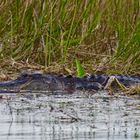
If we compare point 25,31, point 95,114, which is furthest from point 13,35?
point 95,114

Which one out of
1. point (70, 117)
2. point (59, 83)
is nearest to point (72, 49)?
point (59, 83)

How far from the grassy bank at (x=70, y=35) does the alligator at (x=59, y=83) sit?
82cm

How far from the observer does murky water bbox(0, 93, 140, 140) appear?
17.3ft

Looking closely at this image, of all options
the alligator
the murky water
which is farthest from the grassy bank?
the murky water

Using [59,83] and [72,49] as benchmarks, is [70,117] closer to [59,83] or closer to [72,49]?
[59,83]

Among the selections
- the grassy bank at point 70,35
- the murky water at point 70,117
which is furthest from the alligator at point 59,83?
the grassy bank at point 70,35

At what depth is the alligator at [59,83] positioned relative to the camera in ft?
25.6

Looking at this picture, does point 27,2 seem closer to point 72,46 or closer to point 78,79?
point 72,46

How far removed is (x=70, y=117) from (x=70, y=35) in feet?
11.4

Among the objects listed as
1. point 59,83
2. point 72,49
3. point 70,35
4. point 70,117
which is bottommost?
point 70,117

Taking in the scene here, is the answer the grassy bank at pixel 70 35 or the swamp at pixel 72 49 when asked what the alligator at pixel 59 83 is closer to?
the swamp at pixel 72 49

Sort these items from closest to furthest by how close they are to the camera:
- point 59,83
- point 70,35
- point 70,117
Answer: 1. point 70,117
2. point 59,83
3. point 70,35

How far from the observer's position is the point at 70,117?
6.03 metres

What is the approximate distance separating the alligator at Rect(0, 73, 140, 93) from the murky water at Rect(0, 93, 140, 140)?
337 millimetres
